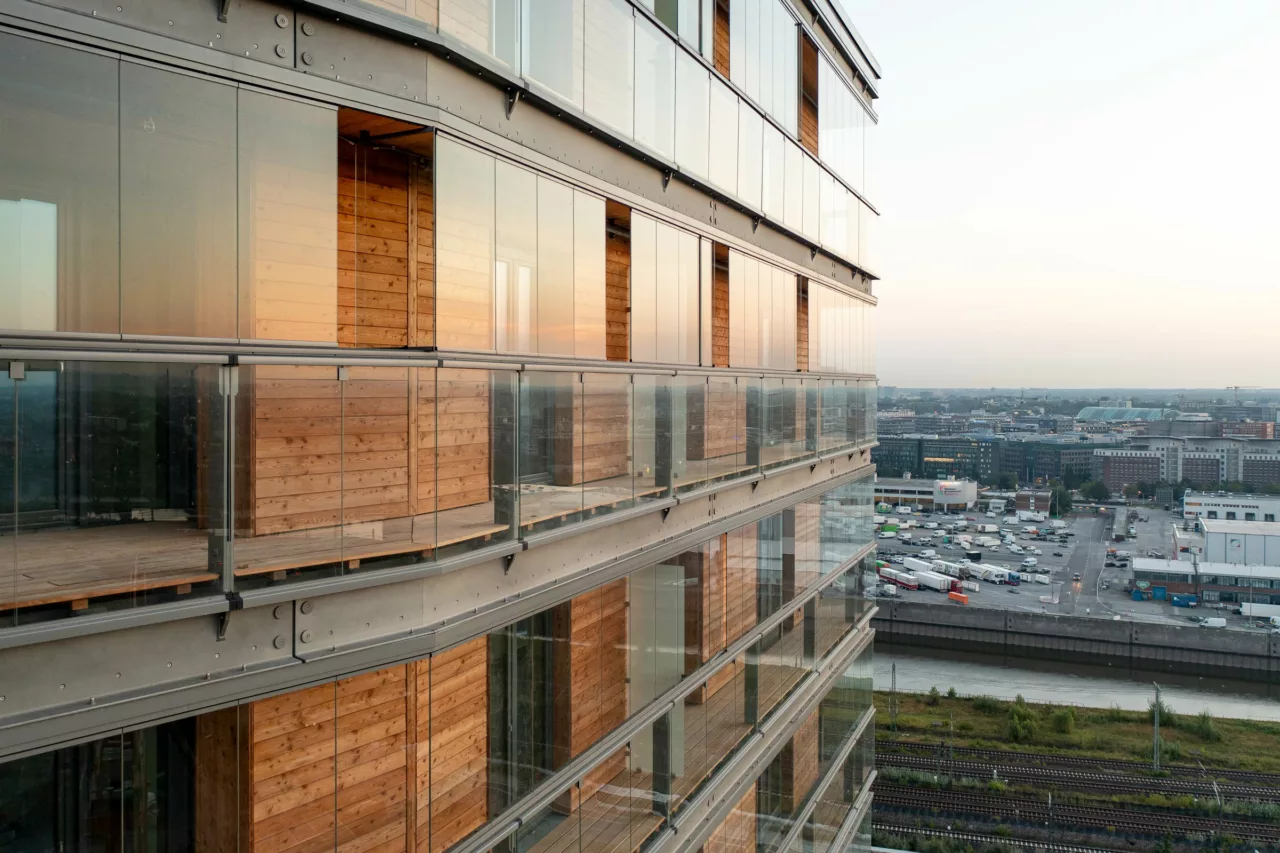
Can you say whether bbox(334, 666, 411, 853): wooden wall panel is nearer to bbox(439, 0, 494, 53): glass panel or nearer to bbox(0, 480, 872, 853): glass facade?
bbox(0, 480, 872, 853): glass facade

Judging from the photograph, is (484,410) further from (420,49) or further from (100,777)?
(100,777)

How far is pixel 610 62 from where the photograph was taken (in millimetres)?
8172

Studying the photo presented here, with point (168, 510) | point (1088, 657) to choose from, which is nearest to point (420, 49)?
point (168, 510)

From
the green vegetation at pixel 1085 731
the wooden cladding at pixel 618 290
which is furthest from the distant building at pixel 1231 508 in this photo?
the wooden cladding at pixel 618 290

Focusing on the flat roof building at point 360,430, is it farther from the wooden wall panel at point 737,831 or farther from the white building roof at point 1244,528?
the white building roof at point 1244,528

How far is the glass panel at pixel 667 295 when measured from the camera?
9.66m

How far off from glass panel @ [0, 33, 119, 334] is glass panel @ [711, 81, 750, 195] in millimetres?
7342

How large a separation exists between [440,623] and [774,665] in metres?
7.86

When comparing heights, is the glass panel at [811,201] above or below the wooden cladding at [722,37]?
below

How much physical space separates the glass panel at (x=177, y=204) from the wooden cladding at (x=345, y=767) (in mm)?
2072

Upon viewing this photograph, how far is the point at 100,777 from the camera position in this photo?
419 cm

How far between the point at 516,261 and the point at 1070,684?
182 feet

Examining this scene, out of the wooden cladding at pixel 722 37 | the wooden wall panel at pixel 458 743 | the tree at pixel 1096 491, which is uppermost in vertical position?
the wooden cladding at pixel 722 37

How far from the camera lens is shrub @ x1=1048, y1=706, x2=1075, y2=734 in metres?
42.4
